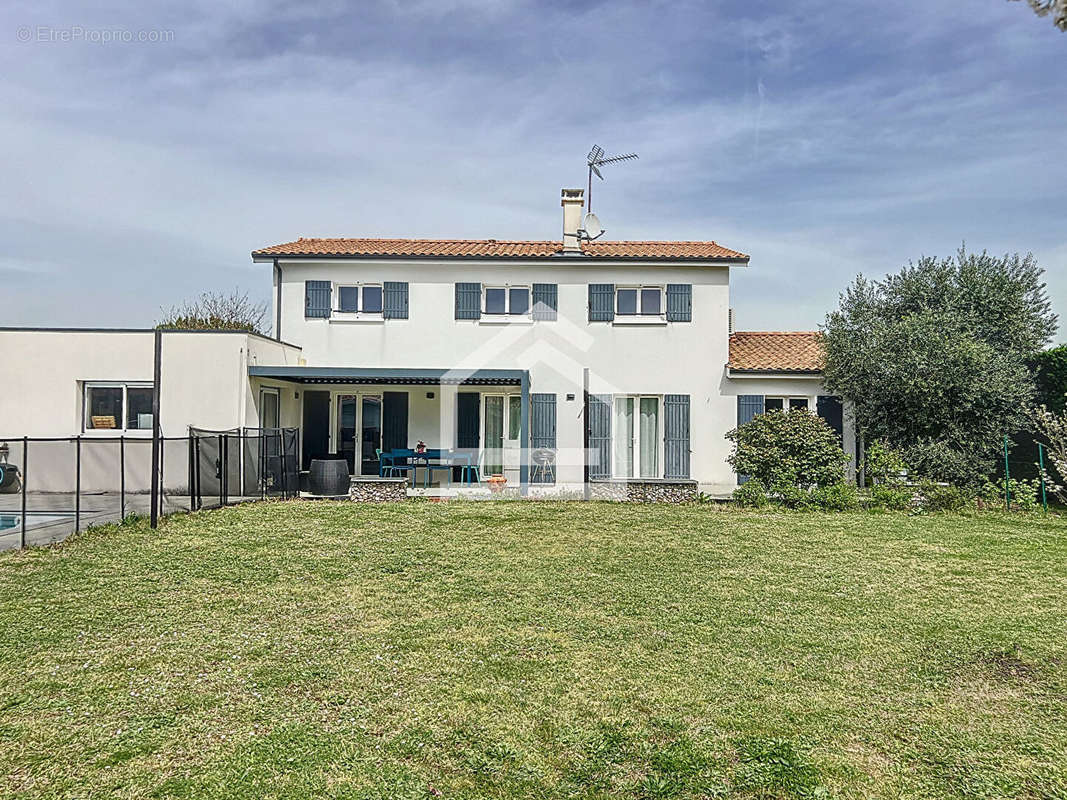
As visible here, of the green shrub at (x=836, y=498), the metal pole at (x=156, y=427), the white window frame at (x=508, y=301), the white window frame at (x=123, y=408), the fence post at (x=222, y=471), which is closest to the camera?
the metal pole at (x=156, y=427)

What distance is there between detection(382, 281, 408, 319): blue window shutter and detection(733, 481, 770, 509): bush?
8938 mm

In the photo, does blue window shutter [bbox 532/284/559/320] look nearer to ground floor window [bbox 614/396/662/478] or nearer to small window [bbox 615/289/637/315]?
small window [bbox 615/289/637/315]

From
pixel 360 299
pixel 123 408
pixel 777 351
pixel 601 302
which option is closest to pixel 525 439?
pixel 601 302

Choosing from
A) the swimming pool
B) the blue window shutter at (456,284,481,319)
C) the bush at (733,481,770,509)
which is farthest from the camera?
the blue window shutter at (456,284,481,319)

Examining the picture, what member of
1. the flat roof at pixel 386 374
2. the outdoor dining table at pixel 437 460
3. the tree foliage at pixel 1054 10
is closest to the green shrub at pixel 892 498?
the flat roof at pixel 386 374

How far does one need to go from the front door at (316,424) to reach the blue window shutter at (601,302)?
6.96 m

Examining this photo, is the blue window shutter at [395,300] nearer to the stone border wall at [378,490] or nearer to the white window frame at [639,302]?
the stone border wall at [378,490]

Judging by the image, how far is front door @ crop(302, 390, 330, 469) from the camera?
2031 cm

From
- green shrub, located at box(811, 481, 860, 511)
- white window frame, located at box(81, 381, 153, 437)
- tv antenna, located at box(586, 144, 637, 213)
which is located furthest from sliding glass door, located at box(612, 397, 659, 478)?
white window frame, located at box(81, 381, 153, 437)

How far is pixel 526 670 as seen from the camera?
6.06m

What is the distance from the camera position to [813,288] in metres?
26.2

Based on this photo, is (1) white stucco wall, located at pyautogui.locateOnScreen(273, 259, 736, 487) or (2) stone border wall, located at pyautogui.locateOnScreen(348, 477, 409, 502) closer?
(2) stone border wall, located at pyautogui.locateOnScreen(348, 477, 409, 502)

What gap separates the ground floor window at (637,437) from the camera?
1945 centimetres

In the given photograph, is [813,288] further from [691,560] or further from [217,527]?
[217,527]
